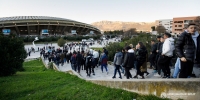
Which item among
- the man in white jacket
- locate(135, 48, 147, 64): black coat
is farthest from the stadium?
the man in white jacket

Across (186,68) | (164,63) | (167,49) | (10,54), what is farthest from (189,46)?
(10,54)

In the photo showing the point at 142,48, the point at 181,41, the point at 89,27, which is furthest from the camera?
the point at 89,27

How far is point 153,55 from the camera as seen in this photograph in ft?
24.3

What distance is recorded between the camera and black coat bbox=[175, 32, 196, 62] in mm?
3795

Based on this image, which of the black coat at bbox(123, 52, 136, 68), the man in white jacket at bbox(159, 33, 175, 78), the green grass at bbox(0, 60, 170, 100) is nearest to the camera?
the green grass at bbox(0, 60, 170, 100)

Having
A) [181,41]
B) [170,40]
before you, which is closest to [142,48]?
[170,40]

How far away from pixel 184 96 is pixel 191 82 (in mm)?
358

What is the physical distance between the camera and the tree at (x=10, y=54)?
34.2 feet

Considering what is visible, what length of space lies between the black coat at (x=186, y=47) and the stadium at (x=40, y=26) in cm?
6180

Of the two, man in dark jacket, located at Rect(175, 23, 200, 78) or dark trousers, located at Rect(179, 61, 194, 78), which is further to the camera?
dark trousers, located at Rect(179, 61, 194, 78)

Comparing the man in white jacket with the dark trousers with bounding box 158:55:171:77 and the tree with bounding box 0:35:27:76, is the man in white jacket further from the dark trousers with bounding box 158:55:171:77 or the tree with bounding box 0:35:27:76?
the tree with bounding box 0:35:27:76

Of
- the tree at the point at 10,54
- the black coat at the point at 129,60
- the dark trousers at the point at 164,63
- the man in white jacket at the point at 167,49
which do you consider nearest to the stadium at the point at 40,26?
the tree at the point at 10,54

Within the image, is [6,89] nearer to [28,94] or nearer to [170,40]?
[28,94]

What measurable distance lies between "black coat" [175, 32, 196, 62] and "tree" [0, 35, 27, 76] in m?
9.79
